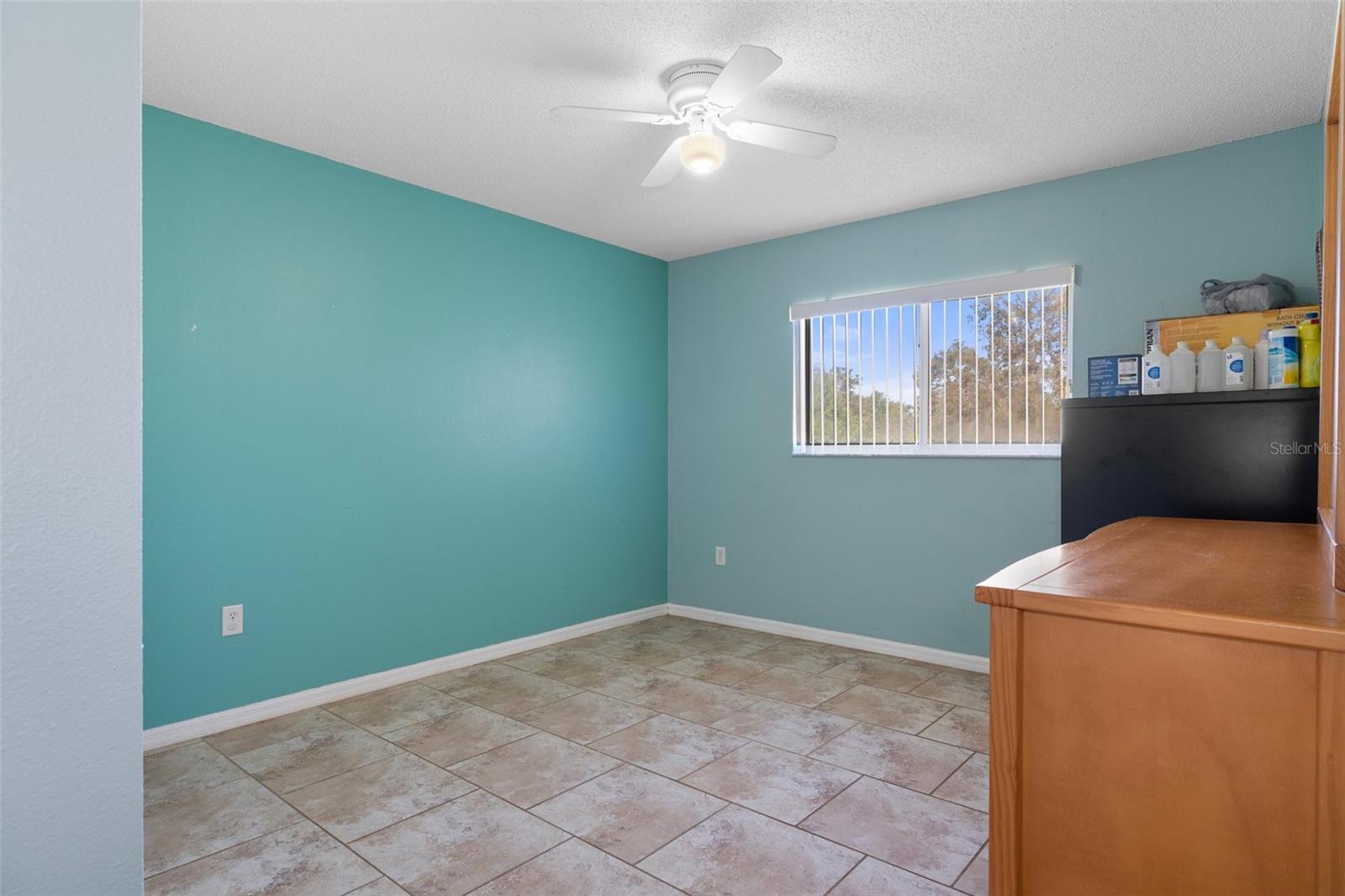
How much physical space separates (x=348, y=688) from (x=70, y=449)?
8.76 ft

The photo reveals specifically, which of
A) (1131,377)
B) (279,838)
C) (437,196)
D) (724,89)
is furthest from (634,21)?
(279,838)

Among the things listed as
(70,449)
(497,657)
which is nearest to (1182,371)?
(70,449)

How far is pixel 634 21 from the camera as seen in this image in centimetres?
203

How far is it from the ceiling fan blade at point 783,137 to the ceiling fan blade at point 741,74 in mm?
145

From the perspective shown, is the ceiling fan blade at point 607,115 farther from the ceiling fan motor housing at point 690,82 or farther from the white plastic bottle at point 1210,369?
the white plastic bottle at point 1210,369

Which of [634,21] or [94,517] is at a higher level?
[634,21]

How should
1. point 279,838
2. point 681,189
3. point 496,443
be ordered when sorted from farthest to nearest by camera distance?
point 496,443 < point 681,189 < point 279,838

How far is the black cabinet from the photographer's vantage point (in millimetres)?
2043

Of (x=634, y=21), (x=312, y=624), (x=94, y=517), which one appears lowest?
(x=312, y=624)

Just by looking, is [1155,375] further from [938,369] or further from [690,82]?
[690,82]

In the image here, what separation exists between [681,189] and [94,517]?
3.01 metres

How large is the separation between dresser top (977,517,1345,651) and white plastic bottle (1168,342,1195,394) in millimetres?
1134

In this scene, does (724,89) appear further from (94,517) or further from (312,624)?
(312,624)

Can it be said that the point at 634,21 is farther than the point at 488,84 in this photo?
No
